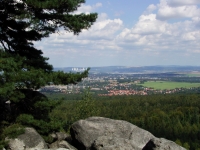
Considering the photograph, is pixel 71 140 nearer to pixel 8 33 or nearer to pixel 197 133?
pixel 8 33

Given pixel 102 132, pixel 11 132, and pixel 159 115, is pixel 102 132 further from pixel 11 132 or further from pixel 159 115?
pixel 159 115

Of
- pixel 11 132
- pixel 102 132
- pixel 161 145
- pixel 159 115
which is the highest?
pixel 11 132

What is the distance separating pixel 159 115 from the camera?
329 feet

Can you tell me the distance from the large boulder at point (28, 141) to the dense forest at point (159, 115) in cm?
3301

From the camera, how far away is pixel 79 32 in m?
15.1

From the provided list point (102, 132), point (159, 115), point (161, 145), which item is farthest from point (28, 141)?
point (159, 115)

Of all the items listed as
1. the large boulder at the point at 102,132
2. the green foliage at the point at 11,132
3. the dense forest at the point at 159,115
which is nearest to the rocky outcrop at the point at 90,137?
the large boulder at the point at 102,132

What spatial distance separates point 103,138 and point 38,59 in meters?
5.74

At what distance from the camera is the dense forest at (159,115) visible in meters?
73.0

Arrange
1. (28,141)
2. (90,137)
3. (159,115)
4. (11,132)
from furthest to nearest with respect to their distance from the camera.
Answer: (159,115) → (90,137) → (28,141) → (11,132)

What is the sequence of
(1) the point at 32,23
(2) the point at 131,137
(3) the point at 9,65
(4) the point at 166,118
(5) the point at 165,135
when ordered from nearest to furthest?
(3) the point at 9,65, (1) the point at 32,23, (2) the point at 131,137, (5) the point at 165,135, (4) the point at 166,118

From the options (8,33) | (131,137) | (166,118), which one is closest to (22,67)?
(8,33)

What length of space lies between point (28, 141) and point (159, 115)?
90831mm

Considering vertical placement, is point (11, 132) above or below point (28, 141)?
above
